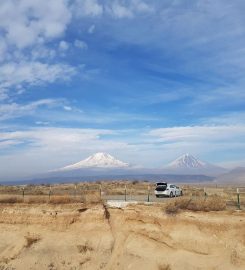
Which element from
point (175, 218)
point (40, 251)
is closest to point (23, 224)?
point (40, 251)

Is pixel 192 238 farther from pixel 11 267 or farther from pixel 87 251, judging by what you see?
pixel 11 267

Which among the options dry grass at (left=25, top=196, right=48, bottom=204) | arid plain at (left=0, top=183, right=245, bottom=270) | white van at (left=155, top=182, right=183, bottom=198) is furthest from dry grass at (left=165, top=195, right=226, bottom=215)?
white van at (left=155, top=182, right=183, bottom=198)

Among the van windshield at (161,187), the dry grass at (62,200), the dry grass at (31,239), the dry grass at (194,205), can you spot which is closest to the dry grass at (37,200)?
the dry grass at (62,200)

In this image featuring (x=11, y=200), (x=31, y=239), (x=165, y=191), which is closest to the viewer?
(x=31, y=239)

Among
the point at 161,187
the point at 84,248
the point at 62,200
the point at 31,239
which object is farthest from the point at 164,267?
the point at 161,187

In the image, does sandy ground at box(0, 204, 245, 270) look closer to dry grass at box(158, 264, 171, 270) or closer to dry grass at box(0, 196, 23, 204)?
dry grass at box(158, 264, 171, 270)

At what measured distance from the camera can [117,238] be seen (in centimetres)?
3172

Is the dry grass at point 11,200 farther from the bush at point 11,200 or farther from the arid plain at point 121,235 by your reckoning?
the arid plain at point 121,235

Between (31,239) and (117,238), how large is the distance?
6.54 m

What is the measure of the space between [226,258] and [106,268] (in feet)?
24.3

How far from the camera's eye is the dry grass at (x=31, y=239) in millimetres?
33575

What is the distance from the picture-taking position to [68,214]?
113 feet

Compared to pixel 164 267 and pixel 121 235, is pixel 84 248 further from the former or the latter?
pixel 164 267

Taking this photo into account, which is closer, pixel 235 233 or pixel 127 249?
pixel 235 233
